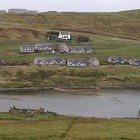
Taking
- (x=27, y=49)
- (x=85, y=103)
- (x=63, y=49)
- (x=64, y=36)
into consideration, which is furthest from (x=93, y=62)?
(x=64, y=36)

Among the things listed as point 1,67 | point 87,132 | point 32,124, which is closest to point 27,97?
point 1,67

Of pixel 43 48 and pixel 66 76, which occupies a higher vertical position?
pixel 43 48

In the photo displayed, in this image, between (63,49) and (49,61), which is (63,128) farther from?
(63,49)

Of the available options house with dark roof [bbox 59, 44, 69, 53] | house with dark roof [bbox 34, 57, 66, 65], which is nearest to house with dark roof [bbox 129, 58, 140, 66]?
house with dark roof [bbox 34, 57, 66, 65]

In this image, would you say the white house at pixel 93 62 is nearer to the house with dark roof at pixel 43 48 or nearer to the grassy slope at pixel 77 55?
the grassy slope at pixel 77 55

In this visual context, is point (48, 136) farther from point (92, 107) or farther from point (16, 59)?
point (16, 59)

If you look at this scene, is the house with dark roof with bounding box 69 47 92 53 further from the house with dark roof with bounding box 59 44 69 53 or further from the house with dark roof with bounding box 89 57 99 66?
the house with dark roof with bounding box 89 57 99 66

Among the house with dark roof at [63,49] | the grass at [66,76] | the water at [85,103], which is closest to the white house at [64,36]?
the house with dark roof at [63,49]
